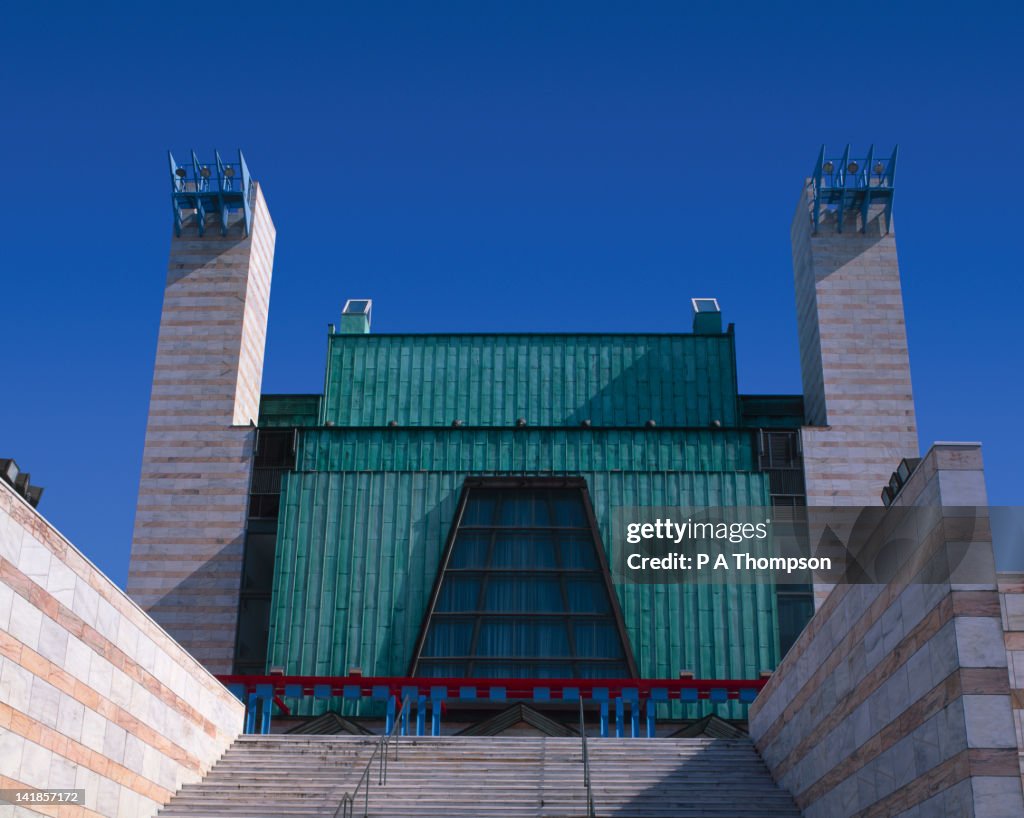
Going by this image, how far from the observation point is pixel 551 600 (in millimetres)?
42938

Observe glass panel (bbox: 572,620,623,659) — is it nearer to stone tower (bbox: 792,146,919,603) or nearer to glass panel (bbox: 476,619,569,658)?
glass panel (bbox: 476,619,569,658)

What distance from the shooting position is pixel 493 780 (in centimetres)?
2509

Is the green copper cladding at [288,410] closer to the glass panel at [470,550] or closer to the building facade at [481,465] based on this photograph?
the building facade at [481,465]

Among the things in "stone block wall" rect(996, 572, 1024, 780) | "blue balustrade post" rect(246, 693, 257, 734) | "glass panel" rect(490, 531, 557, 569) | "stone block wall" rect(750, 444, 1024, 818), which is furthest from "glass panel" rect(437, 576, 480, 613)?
"stone block wall" rect(996, 572, 1024, 780)

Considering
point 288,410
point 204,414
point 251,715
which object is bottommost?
point 251,715

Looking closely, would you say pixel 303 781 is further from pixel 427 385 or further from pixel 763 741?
pixel 427 385

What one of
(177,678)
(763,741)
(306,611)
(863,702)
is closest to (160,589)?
(306,611)

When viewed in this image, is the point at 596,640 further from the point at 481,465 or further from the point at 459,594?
the point at 481,465

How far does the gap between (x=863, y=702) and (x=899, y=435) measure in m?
29.9

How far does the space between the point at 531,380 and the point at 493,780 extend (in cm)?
2852

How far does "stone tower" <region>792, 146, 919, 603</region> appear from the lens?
155 ft

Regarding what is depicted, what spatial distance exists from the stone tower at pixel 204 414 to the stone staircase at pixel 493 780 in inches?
711

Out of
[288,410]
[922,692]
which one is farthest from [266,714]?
[288,410]

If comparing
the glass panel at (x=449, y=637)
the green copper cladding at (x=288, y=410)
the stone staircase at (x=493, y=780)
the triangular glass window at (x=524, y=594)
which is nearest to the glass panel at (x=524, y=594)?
the triangular glass window at (x=524, y=594)
